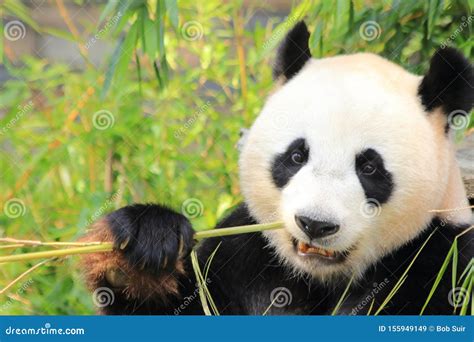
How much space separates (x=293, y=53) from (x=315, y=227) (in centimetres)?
76

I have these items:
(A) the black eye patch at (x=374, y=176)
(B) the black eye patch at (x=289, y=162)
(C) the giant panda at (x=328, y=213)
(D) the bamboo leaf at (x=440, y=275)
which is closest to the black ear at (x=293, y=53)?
(C) the giant panda at (x=328, y=213)

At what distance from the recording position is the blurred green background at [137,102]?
3.46 m

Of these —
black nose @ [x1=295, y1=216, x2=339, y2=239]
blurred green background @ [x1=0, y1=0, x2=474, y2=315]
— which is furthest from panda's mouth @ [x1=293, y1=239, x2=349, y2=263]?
blurred green background @ [x1=0, y1=0, x2=474, y2=315]

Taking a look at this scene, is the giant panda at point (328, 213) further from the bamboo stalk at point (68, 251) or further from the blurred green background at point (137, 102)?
the blurred green background at point (137, 102)

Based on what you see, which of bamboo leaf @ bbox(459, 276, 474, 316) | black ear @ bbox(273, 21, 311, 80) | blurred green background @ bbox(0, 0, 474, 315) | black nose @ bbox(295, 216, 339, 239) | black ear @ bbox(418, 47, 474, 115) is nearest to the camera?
black nose @ bbox(295, 216, 339, 239)

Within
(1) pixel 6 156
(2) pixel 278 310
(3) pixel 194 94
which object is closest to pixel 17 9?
(1) pixel 6 156

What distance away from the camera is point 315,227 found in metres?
2.22

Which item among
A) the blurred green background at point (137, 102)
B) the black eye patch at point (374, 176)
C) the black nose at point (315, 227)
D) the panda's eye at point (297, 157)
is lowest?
the blurred green background at point (137, 102)

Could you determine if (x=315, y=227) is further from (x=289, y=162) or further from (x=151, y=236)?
(x=151, y=236)

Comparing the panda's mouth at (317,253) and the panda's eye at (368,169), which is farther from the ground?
the panda's eye at (368,169)

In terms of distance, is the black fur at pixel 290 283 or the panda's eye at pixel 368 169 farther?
the black fur at pixel 290 283

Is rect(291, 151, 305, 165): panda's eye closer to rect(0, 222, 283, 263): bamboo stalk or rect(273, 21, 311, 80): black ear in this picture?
rect(0, 222, 283, 263): bamboo stalk

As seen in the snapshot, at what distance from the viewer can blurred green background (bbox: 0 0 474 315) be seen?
3.46 metres
